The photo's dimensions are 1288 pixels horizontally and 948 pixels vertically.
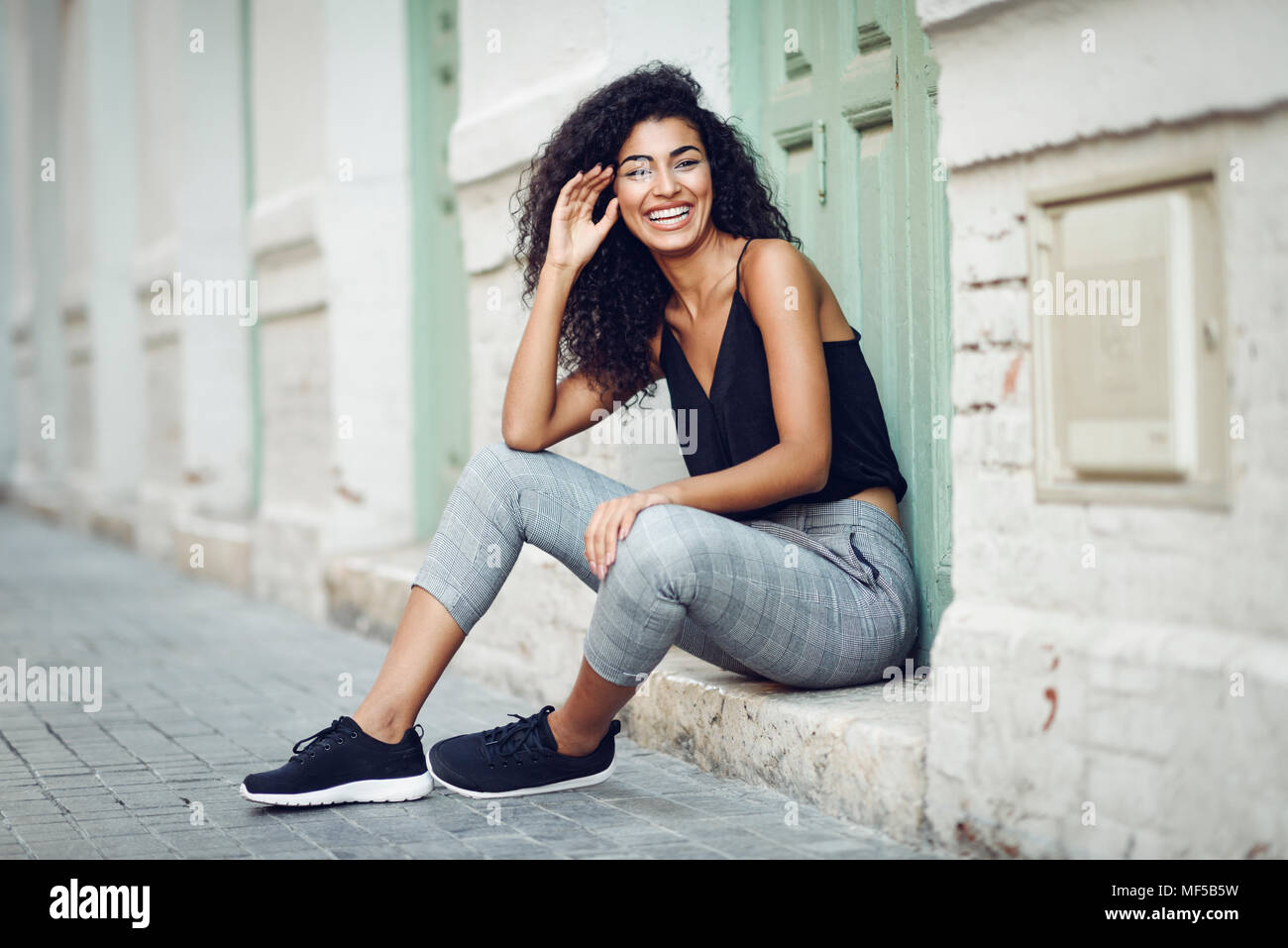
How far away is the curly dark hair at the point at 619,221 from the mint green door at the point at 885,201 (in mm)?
337

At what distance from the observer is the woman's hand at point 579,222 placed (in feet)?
11.8

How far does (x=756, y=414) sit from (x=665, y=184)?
60 cm

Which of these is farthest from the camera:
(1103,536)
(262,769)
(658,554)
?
(262,769)

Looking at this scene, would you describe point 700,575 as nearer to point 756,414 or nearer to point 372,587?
point 756,414

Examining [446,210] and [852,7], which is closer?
[852,7]

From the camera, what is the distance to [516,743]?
347 cm

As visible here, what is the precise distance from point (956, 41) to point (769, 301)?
709 millimetres

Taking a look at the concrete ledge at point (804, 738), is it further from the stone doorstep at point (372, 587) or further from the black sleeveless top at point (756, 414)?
the stone doorstep at point (372, 587)

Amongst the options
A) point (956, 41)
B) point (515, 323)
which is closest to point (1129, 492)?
point (956, 41)

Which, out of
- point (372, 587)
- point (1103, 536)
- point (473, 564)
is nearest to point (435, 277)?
point (372, 587)

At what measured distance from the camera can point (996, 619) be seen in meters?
2.81

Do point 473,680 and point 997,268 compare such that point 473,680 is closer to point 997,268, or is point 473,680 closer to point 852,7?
point 852,7

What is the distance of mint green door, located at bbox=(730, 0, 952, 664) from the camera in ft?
12.2

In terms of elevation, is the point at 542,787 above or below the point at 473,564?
below
